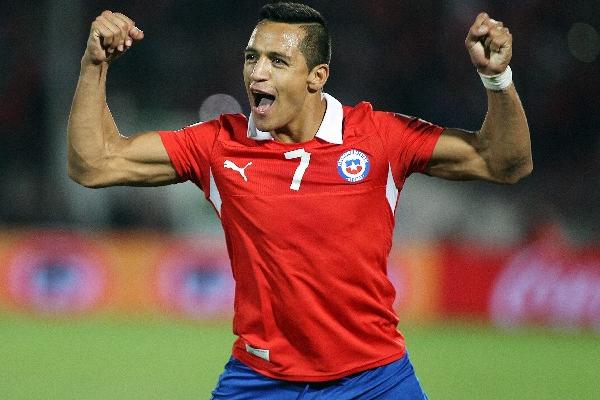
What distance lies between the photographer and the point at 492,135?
448cm

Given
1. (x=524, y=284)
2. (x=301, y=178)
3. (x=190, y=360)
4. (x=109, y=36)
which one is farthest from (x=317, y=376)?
(x=524, y=284)

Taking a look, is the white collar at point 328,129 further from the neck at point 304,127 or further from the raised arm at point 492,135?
the raised arm at point 492,135

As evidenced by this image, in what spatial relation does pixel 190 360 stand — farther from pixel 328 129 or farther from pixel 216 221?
pixel 328 129

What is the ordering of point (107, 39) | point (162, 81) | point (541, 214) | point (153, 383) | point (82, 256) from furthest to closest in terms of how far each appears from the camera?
point (162, 81) → point (541, 214) → point (82, 256) → point (153, 383) → point (107, 39)

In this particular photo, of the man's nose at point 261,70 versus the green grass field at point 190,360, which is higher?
the man's nose at point 261,70

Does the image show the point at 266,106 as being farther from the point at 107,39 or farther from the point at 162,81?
the point at 162,81

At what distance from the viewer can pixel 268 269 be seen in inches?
175

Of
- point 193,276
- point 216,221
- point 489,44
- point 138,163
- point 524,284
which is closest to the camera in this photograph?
point 489,44

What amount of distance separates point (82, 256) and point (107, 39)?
8593 millimetres

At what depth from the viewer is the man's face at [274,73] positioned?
4.53 metres

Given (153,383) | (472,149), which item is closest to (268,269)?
(472,149)

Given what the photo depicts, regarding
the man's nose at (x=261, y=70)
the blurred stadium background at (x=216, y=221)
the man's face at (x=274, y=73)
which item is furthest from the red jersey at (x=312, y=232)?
the blurred stadium background at (x=216, y=221)

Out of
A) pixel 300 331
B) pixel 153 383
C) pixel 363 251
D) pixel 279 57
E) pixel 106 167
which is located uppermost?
pixel 279 57

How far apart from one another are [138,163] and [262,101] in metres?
0.58
